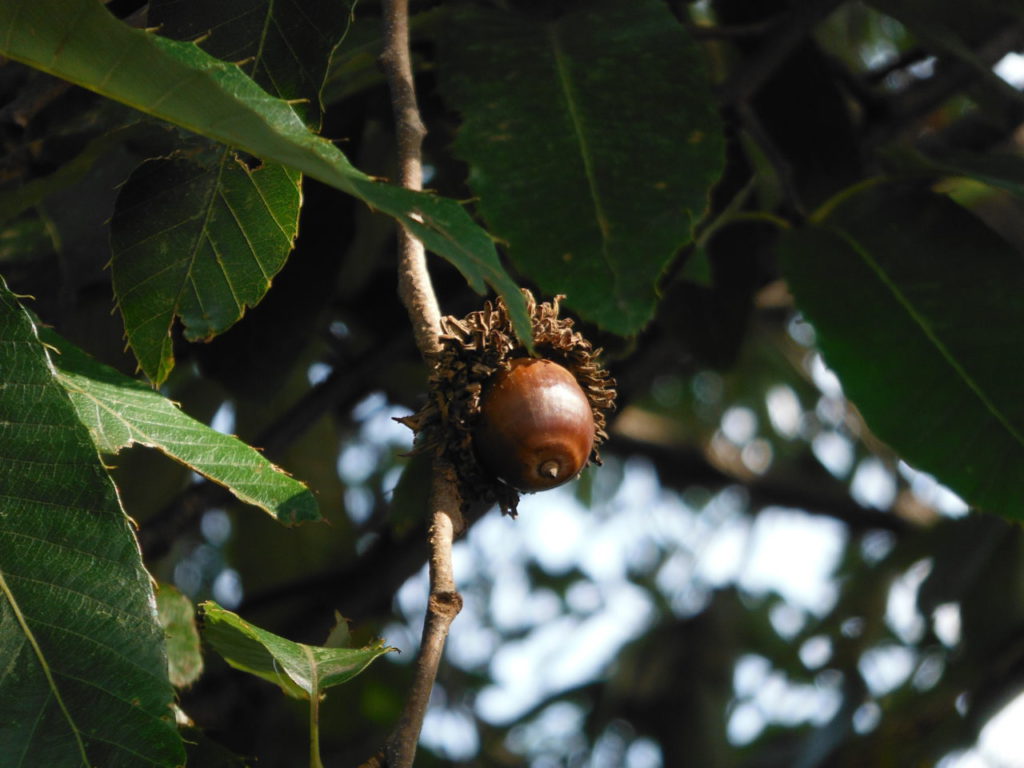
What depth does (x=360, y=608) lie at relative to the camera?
1596mm

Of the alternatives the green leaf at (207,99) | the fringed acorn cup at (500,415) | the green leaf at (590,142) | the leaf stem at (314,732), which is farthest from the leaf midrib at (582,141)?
the leaf stem at (314,732)

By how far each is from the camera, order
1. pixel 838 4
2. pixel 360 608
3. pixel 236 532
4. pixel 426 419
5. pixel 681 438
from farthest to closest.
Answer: pixel 681 438 < pixel 236 532 < pixel 360 608 < pixel 838 4 < pixel 426 419

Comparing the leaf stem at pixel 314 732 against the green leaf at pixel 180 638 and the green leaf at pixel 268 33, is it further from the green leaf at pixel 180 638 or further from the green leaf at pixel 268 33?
the green leaf at pixel 268 33

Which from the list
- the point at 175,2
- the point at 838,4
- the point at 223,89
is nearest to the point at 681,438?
the point at 838,4

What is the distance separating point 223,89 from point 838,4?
1012 mm

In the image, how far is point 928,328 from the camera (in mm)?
1135

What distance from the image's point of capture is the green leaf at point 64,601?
65cm

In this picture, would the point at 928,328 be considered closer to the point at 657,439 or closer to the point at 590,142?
the point at 590,142

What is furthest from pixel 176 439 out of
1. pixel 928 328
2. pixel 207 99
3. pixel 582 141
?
pixel 928 328

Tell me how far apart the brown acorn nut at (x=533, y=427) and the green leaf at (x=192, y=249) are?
22 centimetres

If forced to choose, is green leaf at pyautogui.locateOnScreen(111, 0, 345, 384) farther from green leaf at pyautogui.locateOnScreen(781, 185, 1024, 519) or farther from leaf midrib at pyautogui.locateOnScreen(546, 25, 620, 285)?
green leaf at pyautogui.locateOnScreen(781, 185, 1024, 519)

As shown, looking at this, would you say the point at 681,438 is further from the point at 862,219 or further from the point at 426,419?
the point at 426,419

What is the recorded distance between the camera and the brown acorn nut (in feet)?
2.27

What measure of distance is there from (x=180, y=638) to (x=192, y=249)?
357 mm
